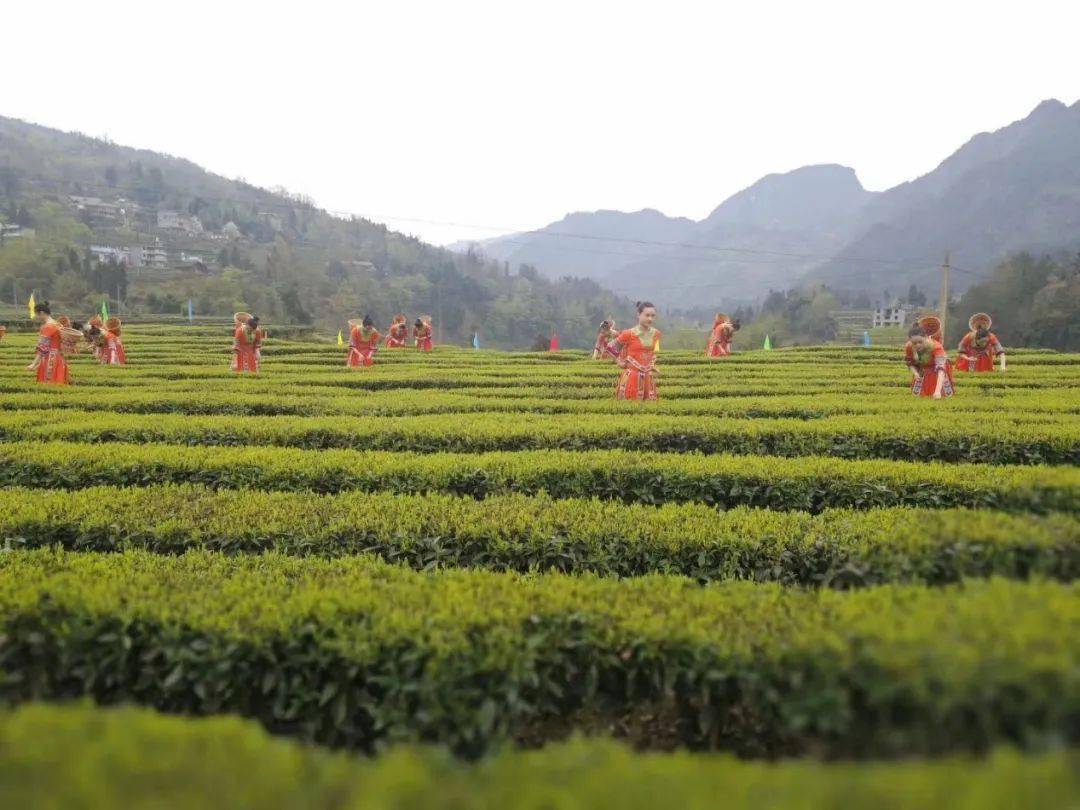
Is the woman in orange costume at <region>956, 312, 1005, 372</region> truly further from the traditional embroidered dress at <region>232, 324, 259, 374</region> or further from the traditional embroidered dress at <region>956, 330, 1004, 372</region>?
the traditional embroidered dress at <region>232, 324, 259, 374</region>

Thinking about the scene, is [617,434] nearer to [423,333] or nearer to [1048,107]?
[423,333]

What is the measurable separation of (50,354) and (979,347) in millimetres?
18562

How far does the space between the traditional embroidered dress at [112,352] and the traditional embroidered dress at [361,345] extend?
5944 millimetres

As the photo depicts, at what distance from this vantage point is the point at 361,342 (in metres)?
19.6

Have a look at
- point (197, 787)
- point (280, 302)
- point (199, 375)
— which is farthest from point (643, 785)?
point (280, 302)

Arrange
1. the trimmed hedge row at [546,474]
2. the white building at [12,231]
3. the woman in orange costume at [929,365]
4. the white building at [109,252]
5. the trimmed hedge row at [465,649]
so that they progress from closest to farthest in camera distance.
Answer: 1. the trimmed hedge row at [465,649]
2. the trimmed hedge row at [546,474]
3. the woman in orange costume at [929,365]
4. the white building at [12,231]
5. the white building at [109,252]

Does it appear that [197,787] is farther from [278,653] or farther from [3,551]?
[3,551]

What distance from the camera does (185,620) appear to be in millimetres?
3123

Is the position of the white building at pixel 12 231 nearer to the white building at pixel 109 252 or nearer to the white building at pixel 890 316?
the white building at pixel 109 252

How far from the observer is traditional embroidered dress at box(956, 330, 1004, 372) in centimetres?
1520

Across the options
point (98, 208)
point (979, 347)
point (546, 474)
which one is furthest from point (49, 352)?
point (98, 208)

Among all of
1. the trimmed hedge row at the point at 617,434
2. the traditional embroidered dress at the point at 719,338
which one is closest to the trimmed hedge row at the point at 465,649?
the trimmed hedge row at the point at 617,434

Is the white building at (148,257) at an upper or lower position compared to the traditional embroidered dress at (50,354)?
upper

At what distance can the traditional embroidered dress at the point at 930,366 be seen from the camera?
37.4 ft
